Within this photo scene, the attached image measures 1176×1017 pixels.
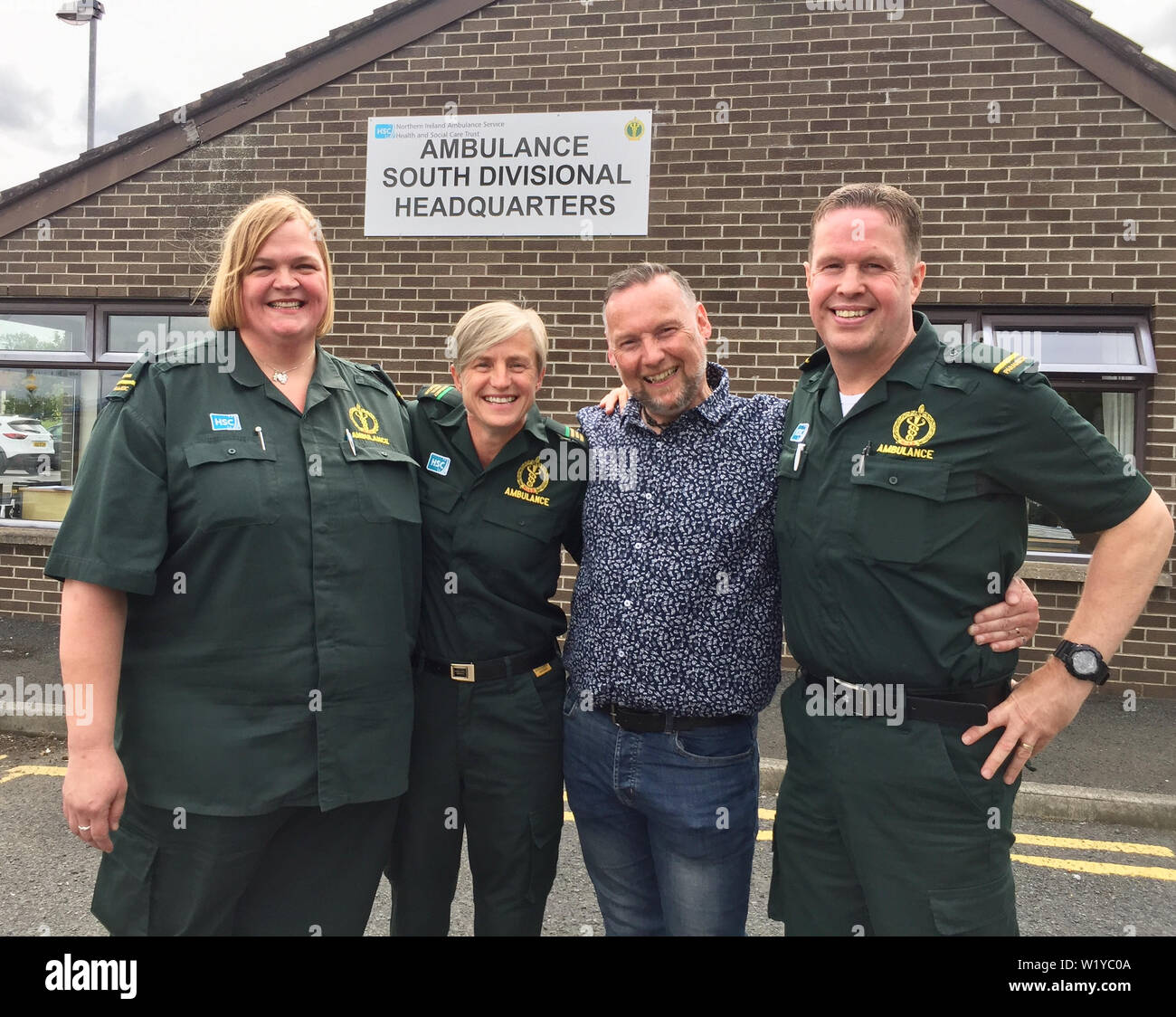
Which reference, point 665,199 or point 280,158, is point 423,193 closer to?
point 280,158

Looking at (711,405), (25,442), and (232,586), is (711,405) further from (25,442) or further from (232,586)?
(25,442)

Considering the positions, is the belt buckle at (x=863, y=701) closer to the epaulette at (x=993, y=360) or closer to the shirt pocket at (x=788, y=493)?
the shirt pocket at (x=788, y=493)

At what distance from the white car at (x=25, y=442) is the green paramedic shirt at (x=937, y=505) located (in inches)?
330

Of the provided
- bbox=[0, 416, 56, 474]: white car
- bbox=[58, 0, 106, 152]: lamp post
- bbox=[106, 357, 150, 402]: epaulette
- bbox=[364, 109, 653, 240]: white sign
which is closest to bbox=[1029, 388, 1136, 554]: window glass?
bbox=[364, 109, 653, 240]: white sign

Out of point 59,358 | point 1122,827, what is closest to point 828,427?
point 1122,827

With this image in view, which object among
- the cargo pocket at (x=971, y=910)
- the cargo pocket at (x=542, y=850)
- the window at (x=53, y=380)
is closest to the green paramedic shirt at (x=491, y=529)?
the cargo pocket at (x=542, y=850)

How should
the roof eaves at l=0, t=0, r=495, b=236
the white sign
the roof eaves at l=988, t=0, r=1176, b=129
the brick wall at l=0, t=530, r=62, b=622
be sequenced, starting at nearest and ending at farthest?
the roof eaves at l=988, t=0, r=1176, b=129 → the white sign → the roof eaves at l=0, t=0, r=495, b=236 → the brick wall at l=0, t=530, r=62, b=622

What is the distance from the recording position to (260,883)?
225 cm

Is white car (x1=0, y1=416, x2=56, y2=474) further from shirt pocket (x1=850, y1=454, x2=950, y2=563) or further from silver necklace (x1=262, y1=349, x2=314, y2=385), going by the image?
shirt pocket (x1=850, y1=454, x2=950, y2=563)

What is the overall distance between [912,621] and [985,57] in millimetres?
6232

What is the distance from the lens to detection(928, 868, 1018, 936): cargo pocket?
6.43ft

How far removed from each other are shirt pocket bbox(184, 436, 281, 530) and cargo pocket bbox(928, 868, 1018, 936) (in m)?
1.81

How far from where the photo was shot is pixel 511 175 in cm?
709
